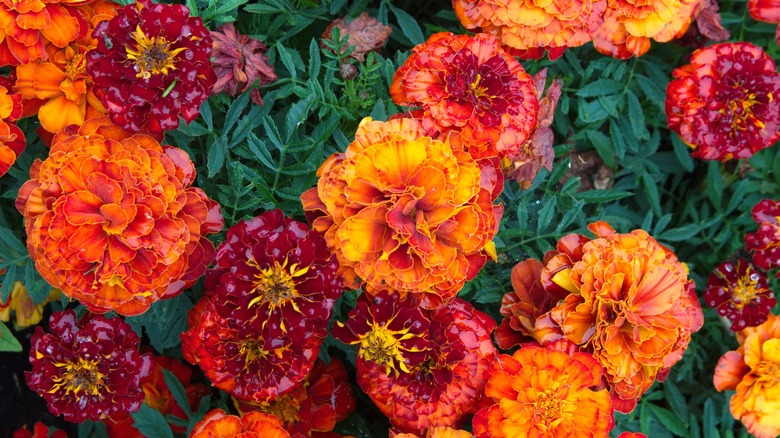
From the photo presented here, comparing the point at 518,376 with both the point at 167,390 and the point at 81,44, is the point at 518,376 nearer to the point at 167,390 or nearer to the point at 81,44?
the point at 167,390

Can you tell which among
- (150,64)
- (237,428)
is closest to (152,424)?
(237,428)

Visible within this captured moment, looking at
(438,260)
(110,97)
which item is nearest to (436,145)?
(438,260)

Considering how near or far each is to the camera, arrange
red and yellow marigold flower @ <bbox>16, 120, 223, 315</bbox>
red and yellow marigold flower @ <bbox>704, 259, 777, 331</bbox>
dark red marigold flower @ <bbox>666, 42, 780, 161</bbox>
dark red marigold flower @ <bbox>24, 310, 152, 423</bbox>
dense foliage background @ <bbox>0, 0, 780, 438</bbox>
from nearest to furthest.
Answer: red and yellow marigold flower @ <bbox>16, 120, 223, 315</bbox>
dark red marigold flower @ <bbox>24, 310, 152, 423</bbox>
dense foliage background @ <bbox>0, 0, 780, 438</bbox>
dark red marigold flower @ <bbox>666, 42, 780, 161</bbox>
red and yellow marigold flower @ <bbox>704, 259, 777, 331</bbox>

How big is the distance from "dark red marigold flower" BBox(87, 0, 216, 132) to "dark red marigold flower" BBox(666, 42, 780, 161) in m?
1.23

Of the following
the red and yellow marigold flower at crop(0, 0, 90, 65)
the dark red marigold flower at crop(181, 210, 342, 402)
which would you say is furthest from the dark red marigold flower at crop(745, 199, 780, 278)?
the red and yellow marigold flower at crop(0, 0, 90, 65)

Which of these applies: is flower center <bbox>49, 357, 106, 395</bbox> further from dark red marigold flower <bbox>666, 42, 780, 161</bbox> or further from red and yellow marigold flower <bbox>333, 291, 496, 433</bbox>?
dark red marigold flower <bbox>666, 42, 780, 161</bbox>

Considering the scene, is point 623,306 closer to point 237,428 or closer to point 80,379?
point 237,428

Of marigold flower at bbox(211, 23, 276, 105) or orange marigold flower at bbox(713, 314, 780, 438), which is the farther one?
orange marigold flower at bbox(713, 314, 780, 438)

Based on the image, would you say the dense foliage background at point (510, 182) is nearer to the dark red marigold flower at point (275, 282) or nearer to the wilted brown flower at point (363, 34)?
the wilted brown flower at point (363, 34)

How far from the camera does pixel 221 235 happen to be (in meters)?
1.70

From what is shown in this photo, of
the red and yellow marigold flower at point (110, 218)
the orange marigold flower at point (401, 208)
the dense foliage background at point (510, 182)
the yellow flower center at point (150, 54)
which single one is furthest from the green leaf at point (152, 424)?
the yellow flower center at point (150, 54)

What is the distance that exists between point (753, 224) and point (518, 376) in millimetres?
1240

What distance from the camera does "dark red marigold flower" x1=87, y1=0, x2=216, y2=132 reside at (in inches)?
54.4

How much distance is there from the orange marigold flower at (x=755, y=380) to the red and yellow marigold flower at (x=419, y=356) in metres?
0.83
